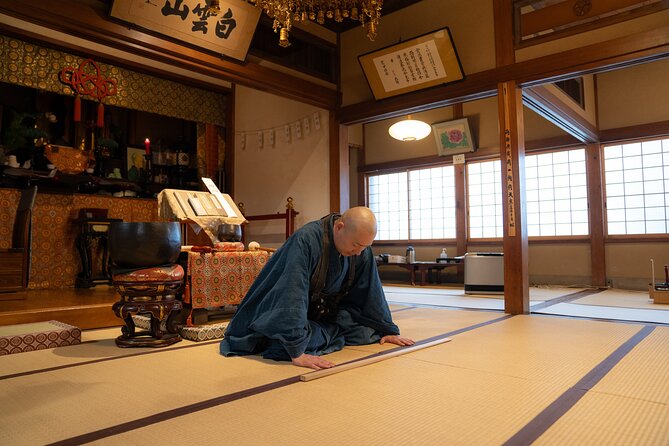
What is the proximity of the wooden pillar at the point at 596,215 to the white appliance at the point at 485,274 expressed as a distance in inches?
69.8

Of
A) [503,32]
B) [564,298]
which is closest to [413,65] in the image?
[503,32]

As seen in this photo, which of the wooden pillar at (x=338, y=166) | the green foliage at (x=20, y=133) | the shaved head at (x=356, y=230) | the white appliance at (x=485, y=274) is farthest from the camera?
the white appliance at (x=485, y=274)

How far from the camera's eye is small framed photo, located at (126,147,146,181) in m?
6.70

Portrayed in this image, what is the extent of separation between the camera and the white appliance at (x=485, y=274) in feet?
19.7

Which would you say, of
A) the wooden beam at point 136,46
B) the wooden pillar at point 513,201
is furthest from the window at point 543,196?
the wooden beam at point 136,46

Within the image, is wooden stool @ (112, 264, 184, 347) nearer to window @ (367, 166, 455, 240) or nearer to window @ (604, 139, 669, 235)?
window @ (367, 166, 455, 240)

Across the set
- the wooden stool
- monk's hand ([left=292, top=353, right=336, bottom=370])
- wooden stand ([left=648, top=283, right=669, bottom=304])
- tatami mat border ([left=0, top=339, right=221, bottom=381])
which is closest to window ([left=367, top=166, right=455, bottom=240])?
wooden stand ([left=648, top=283, right=669, bottom=304])

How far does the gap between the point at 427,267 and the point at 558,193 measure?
235 centimetres

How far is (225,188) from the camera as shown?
716 centimetres


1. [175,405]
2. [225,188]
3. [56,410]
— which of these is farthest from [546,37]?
[225,188]

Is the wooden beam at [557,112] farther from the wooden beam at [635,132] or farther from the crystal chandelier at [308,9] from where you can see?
the crystal chandelier at [308,9]

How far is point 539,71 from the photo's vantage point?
4090 mm

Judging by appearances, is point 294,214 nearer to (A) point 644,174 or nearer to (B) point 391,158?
(B) point 391,158

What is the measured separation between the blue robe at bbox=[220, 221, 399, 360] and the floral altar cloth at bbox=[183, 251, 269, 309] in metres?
0.90
